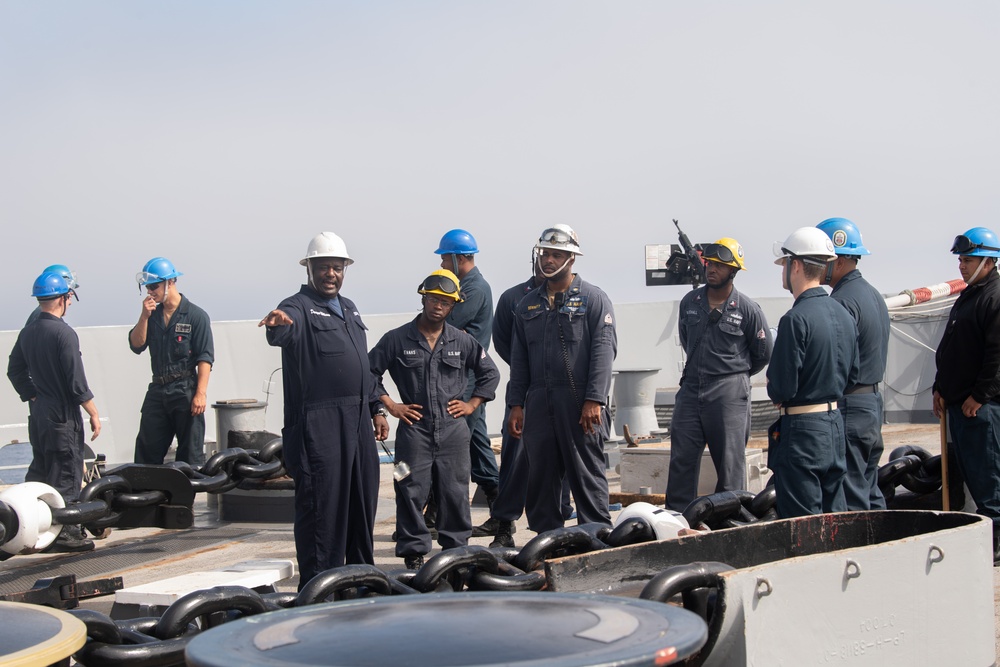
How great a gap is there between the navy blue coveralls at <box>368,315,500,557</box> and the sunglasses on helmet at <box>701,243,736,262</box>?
1.46 m

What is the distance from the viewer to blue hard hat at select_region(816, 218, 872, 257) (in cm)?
624

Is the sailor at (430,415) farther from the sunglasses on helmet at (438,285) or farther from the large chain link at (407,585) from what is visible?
the large chain link at (407,585)

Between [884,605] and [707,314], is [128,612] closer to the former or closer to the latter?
[884,605]

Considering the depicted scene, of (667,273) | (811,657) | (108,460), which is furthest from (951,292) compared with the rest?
(811,657)

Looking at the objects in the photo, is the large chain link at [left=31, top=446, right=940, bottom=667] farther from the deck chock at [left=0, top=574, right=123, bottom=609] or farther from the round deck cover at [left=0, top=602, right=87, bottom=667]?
the deck chock at [left=0, top=574, right=123, bottom=609]

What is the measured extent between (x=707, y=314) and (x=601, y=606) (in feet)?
15.0

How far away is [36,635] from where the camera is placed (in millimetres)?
2180

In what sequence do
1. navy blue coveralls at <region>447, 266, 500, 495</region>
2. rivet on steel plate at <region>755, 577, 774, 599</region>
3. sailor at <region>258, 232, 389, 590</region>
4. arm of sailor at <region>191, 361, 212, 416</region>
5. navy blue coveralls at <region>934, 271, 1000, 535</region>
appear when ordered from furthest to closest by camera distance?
1. arm of sailor at <region>191, 361, 212, 416</region>
2. navy blue coveralls at <region>447, 266, 500, 495</region>
3. navy blue coveralls at <region>934, 271, 1000, 535</region>
4. sailor at <region>258, 232, 389, 590</region>
5. rivet on steel plate at <region>755, 577, 774, 599</region>

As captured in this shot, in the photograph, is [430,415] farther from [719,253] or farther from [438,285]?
[719,253]

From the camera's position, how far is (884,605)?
3.29 meters

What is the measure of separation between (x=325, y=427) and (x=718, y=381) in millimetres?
2321

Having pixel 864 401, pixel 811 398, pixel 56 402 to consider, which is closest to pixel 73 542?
pixel 56 402

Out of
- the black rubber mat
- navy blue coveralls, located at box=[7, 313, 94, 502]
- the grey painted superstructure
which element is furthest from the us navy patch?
the grey painted superstructure

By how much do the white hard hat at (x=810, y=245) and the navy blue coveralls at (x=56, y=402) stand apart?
465 centimetres
